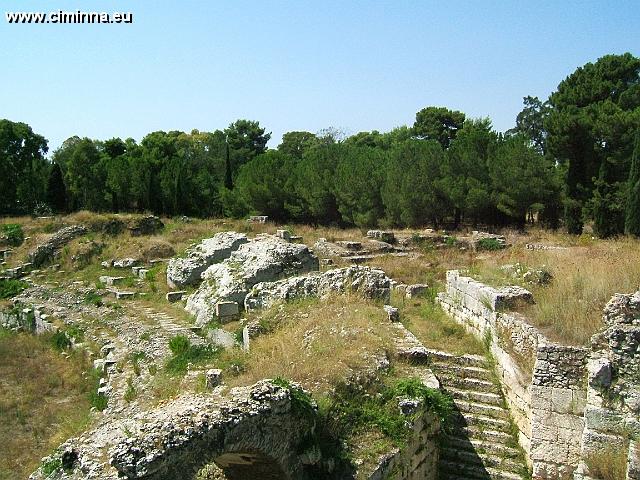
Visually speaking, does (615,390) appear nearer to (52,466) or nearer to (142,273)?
(52,466)

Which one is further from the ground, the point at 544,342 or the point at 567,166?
the point at 567,166

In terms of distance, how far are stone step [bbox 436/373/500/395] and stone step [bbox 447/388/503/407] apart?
0.07m

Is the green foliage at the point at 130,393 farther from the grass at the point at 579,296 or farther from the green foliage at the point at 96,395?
the grass at the point at 579,296

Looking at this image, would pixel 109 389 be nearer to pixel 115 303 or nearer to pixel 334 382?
pixel 334 382

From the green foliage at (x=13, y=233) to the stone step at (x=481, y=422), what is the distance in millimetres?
22863

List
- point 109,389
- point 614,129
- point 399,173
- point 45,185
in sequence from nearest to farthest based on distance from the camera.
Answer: point 109,389 → point 614,129 → point 399,173 → point 45,185

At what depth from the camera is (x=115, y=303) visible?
57.1ft

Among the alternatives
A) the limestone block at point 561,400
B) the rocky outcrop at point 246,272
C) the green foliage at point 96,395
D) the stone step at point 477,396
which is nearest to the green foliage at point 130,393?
the green foliage at point 96,395

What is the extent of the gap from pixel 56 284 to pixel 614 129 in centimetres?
2381

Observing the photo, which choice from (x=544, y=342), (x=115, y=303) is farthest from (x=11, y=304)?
(x=544, y=342)

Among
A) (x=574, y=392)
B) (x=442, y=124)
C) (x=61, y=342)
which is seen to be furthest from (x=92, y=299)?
(x=442, y=124)

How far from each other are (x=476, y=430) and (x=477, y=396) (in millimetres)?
611

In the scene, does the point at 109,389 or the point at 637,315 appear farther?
the point at 109,389

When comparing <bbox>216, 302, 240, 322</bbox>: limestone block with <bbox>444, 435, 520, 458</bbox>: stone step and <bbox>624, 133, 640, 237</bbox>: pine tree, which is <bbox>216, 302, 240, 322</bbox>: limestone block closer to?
<bbox>444, 435, 520, 458</bbox>: stone step
